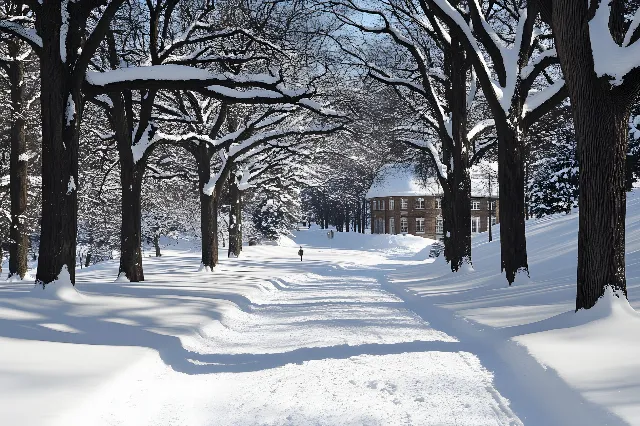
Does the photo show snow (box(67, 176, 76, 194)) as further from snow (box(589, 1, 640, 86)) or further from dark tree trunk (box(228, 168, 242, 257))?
dark tree trunk (box(228, 168, 242, 257))

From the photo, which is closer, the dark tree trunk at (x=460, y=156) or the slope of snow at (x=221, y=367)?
the slope of snow at (x=221, y=367)

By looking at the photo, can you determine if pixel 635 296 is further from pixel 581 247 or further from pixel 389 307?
pixel 389 307

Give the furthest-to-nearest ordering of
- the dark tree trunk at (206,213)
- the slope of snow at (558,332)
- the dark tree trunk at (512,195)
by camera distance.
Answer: the dark tree trunk at (206,213), the dark tree trunk at (512,195), the slope of snow at (558,332)

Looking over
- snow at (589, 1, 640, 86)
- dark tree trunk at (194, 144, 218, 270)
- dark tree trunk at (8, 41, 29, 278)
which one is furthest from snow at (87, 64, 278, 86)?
dark tree trunk at (194, 144, 218, 270)

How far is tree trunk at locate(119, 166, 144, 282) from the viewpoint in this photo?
15914 millimetres

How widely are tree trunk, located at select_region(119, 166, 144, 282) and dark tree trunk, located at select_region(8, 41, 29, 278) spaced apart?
6.63 metres

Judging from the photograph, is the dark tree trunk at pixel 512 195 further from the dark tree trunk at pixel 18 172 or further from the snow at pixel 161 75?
the dark tree trunk at pixel 18 172

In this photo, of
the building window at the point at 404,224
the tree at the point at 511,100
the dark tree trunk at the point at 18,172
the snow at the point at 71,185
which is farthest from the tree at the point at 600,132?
the building window at the point at 404,224

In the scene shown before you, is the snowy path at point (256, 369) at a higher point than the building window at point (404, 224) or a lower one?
lower

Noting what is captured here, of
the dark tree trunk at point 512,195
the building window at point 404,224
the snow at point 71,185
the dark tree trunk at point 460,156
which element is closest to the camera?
the snow at point 71,185

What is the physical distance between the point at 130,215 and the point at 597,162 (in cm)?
1187

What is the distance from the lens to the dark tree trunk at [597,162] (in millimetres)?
8203

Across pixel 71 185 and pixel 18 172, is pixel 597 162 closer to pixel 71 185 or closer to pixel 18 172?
pixel 71 185

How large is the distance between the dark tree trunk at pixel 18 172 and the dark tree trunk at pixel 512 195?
15.8 m
